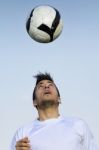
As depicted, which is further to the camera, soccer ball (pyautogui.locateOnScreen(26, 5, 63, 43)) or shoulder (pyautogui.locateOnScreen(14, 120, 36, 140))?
soccer ball (pyautogui.locateOnScreen(26, 5, 63, 43))

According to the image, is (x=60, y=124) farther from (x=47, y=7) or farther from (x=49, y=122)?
(x=47, y=7)

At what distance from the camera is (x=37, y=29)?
10969mm

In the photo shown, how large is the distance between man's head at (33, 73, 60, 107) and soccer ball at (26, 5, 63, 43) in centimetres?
156

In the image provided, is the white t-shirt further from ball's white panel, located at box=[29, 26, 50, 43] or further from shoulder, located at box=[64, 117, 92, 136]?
ball's white panel, located at box=[29, 26, 50, 43]

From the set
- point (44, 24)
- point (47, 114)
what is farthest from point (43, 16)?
point (47, 114)

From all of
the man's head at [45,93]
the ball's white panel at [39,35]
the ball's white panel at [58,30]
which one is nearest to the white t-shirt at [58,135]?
the man's head at [45,93]

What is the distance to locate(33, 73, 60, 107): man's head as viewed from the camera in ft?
29.5

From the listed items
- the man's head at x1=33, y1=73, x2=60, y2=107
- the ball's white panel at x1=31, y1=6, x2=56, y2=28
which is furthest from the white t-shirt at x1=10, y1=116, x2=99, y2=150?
the ball's white panel at x1=31, y1=6, x2=56, y2=28

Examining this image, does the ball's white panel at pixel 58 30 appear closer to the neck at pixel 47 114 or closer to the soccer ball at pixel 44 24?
the soccer ball at pixel 44 24

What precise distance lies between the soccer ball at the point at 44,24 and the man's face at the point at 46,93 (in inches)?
70.8

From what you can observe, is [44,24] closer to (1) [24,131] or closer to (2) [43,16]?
(2) [43,16]

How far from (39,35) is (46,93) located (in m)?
2.18

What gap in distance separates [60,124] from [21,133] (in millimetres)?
700

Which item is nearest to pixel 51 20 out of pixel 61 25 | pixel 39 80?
pixel 61 25
